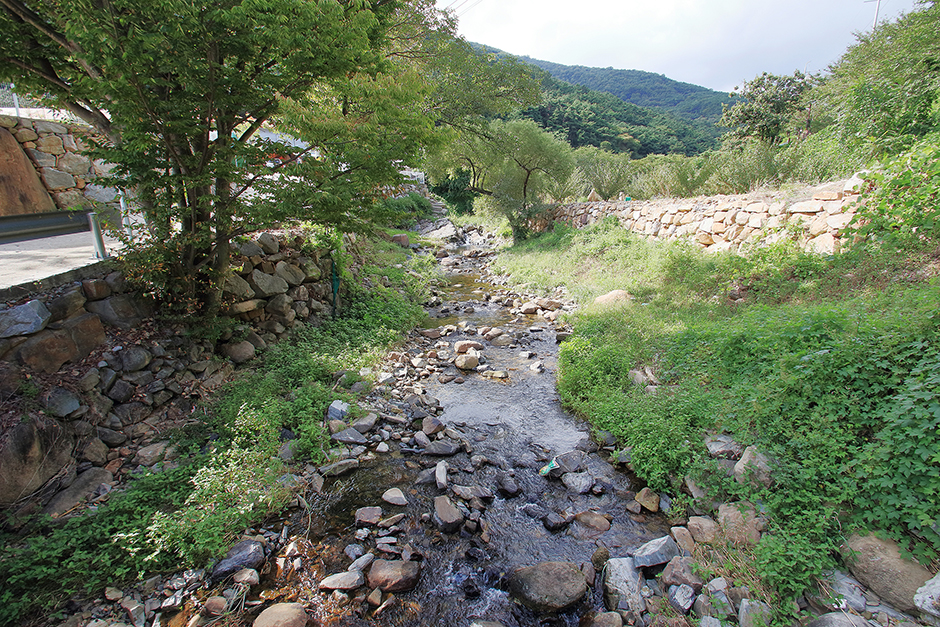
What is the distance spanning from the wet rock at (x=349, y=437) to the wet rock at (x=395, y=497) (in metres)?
0.88

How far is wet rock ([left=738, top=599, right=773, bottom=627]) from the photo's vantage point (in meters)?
2.50

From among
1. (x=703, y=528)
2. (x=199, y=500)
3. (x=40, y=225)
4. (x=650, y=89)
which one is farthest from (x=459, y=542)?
(x=650, y=89)

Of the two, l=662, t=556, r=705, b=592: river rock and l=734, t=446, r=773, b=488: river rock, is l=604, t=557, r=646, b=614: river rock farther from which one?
l=734, t=446, r=773, b=488: river rock

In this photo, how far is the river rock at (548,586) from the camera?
9.76 feet

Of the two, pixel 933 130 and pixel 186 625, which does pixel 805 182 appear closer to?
pixel 933 130

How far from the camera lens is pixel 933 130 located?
6277mm

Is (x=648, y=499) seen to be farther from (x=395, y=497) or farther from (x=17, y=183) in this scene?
(x=17, y=183)

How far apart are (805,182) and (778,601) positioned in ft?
29.0

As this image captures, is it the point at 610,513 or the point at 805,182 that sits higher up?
the point at 805,182

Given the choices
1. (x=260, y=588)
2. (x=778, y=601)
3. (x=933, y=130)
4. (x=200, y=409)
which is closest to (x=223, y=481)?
(x=260, y=588)

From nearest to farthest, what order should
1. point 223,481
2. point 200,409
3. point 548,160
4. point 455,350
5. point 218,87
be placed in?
point 223,481 < point 218,87 < point 200,409 < point 455,350 < point 548,160

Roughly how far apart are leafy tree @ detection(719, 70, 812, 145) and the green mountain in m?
55.9

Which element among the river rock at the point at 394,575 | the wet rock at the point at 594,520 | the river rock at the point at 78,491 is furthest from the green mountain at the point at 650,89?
the river rock at the point at 78,491

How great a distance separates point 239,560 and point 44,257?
4769mm
